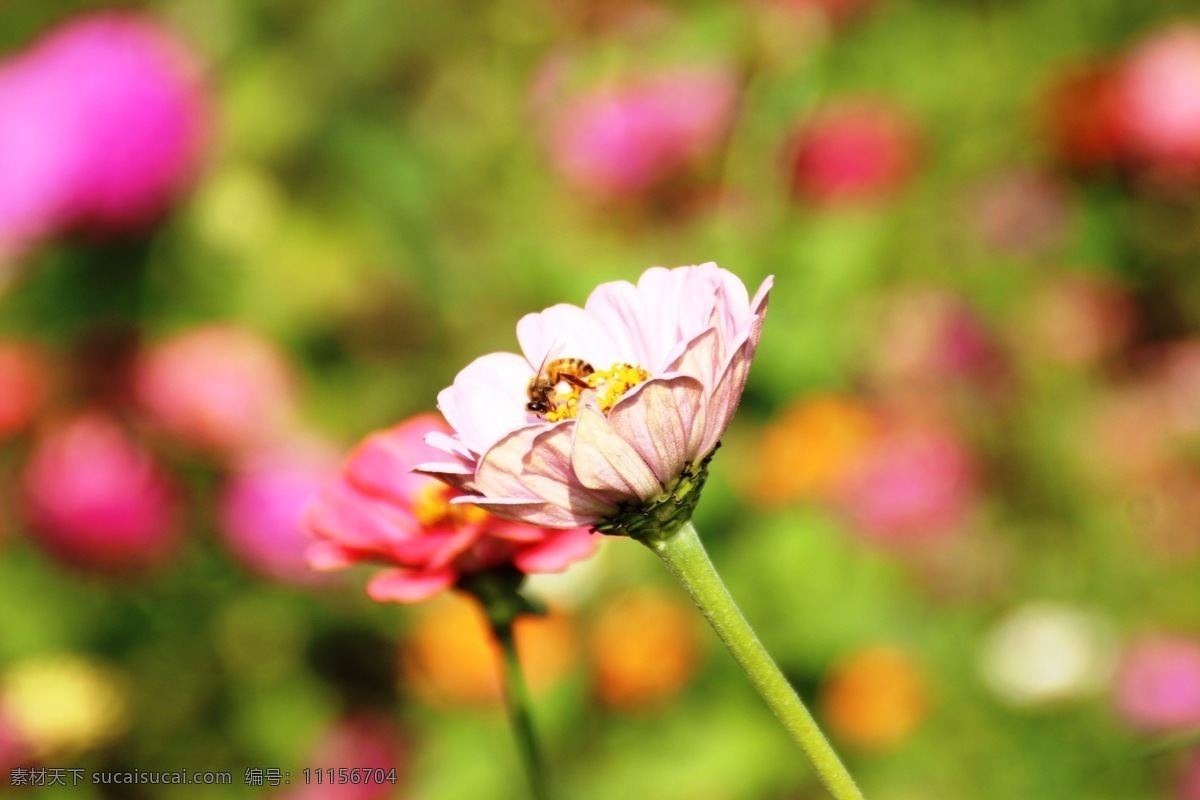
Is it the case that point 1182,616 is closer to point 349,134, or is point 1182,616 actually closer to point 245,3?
→ point 349,134

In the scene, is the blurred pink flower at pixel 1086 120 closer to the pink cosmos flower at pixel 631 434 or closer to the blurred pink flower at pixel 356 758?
the blurred pink flower at pixel 356 758

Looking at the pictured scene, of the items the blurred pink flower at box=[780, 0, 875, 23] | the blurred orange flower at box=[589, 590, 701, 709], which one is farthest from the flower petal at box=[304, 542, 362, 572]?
the blurred pink flower at box=[780, 0, 875, 23]

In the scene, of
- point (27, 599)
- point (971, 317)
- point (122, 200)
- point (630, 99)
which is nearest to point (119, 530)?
point (27, 599)

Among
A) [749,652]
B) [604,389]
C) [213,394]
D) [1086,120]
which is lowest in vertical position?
[749,652]

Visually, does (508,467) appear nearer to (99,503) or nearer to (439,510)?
(439,510)

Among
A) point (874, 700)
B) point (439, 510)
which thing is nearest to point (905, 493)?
point (874, 700)

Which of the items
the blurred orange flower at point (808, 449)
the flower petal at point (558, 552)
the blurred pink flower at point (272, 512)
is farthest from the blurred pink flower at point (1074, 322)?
the flower petal at point (558, 552)

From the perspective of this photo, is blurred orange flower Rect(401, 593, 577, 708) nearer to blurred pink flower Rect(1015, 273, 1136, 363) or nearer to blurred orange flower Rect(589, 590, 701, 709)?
blurred orange flower Rect(589, 590, 701, 709)
